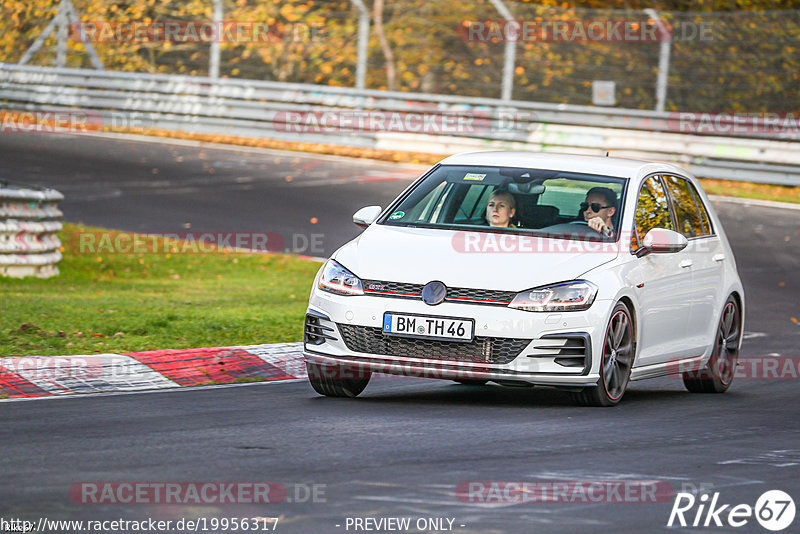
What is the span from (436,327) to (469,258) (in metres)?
0.51

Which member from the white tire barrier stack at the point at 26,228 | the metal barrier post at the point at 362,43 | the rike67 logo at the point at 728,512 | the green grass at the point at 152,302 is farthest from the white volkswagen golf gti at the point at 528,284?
the metal barrier post at the point at 362,43

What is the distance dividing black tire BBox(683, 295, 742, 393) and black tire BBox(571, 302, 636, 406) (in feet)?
5.00

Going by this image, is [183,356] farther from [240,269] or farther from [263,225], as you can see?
[263,225]

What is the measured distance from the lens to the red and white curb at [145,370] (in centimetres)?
939

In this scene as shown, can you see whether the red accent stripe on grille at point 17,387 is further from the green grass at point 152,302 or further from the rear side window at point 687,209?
the rear side window at point 687,209

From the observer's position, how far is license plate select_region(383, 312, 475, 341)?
28.2ft

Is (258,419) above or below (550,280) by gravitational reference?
below

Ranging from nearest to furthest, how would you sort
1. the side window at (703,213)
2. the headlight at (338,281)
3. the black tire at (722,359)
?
1. the headlight at (338,281)
2. the black tire at (722,359)
3. the side window at (703,213)

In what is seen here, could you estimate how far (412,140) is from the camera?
88.9 ft

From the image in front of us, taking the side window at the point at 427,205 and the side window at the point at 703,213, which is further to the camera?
the side window at the point at 703,213

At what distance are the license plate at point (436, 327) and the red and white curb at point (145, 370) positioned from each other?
1.94 metres

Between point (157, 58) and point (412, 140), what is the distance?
6095 mm

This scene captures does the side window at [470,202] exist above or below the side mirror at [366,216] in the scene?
above

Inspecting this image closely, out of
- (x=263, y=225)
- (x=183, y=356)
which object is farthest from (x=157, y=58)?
(x=183, y=356)
